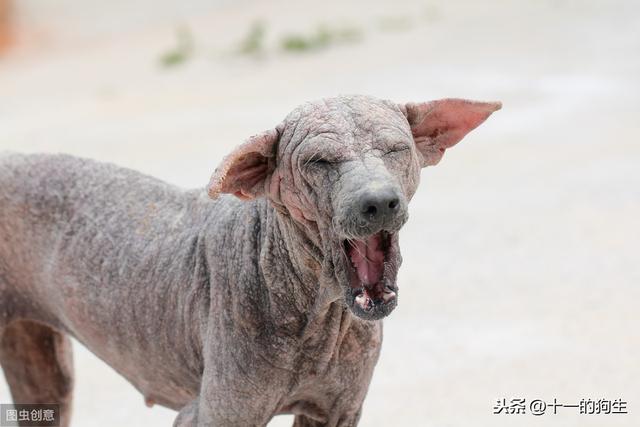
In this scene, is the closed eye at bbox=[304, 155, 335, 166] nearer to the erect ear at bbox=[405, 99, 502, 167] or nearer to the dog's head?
the dog's head

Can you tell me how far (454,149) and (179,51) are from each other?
24.8 feet

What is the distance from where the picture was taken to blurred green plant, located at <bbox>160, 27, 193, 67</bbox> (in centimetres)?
2058

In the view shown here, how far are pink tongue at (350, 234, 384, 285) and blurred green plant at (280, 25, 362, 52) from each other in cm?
1568

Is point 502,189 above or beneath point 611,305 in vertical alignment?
above

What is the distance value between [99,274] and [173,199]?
516mm

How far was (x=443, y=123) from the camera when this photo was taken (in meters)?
5.42

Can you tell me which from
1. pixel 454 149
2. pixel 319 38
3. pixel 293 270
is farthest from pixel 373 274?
pixel 319 38

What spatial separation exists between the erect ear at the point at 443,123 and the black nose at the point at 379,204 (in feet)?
2.71

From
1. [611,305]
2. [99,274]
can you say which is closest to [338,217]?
[99,274]

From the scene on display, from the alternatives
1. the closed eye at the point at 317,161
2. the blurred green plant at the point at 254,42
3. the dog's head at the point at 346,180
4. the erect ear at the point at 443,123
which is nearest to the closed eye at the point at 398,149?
the dog's head at the point at 346,180

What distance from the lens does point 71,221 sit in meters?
6.25

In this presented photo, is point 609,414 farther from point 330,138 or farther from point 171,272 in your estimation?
point 330,138

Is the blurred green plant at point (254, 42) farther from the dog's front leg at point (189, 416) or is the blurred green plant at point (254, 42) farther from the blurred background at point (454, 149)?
the dog's front leg at point (189, 416)

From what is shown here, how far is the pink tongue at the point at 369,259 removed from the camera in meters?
4.86
